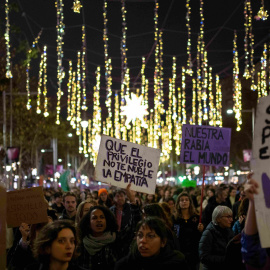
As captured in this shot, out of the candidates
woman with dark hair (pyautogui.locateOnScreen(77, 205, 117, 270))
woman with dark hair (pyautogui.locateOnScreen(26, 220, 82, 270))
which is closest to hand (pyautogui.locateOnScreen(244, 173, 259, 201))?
woman with dark hair (pyautogui.locateOnScreen(26, 220, 82, 270))

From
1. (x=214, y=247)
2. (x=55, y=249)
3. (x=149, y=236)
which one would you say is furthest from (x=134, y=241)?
(x=214, y=247)

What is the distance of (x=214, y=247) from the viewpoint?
23.9 ft

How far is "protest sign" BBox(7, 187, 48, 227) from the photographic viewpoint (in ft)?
23.8

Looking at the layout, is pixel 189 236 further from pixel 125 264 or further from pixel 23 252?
pixel 125 264

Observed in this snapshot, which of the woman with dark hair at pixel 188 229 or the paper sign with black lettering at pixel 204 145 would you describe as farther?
the paper sign with black lettering at pixel 204 145

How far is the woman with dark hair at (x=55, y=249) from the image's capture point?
4801 mm

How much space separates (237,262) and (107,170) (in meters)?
3.56

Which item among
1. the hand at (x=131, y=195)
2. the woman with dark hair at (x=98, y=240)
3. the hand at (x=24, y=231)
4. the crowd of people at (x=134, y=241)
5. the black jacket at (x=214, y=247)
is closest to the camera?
the crowd of people at (x=134, y=241)

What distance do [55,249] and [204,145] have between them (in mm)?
6735

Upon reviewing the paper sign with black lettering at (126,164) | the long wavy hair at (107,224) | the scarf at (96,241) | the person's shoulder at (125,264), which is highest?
the paper sign with black lettering at (126,164)

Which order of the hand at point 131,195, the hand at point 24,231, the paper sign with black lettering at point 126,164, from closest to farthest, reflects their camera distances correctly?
1. the hand at point 24,231
2. the hand at point 131,195
3. the paper sign with black lettering at point 126,164

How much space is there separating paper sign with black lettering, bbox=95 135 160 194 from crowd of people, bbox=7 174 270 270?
0.57 m

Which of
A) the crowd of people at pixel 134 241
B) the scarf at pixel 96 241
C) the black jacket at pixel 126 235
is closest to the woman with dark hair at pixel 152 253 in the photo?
the crowd of people at pixel 134 241

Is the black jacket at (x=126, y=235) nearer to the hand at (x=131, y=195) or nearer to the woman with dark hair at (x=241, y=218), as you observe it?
the hand at (x=131, y=195)
